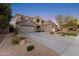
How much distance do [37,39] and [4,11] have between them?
1.62 ft

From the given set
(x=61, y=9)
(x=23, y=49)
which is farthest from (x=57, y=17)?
(x=23, y=49)

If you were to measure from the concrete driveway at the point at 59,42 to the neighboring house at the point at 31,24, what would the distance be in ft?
0.20

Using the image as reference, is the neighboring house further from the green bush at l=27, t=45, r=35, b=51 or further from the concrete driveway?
the green bush at l=27, t=45, r=35, b=51

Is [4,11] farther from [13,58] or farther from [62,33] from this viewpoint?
[62,33]

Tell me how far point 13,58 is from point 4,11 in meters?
0.54

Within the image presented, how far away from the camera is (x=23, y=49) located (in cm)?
260

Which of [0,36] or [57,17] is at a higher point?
[57,17]

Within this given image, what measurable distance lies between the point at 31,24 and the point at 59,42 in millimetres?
382

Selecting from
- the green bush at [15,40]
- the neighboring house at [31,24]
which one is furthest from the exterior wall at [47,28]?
the green bush at [15,40]

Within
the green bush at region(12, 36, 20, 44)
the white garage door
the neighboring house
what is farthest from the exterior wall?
the green bush at region(12, 36, 20, 44)

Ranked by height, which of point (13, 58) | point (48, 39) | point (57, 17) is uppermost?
point (57, 17)

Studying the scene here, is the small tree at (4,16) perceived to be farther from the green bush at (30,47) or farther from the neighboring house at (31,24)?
the green bush at (30,47)

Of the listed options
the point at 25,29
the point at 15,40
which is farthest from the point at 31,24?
the point at 15,40

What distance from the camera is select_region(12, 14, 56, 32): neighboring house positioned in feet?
8.61
